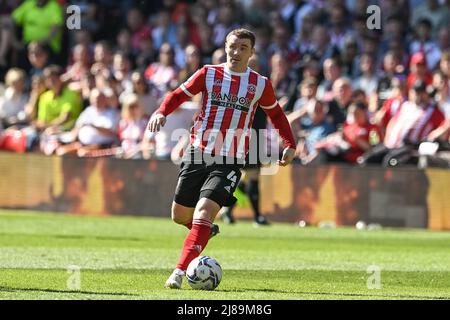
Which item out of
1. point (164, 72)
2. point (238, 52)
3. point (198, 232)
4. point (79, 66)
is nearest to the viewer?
point (198, 232)

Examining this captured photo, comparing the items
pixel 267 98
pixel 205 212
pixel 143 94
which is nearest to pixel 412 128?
pixel 143 94

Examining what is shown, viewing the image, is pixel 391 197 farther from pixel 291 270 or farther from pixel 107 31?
pixel 107 31

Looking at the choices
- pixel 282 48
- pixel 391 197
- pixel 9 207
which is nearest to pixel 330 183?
pixel 391 197

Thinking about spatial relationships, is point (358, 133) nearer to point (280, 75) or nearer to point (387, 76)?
point (387, 76)

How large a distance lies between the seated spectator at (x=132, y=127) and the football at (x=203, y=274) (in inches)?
403

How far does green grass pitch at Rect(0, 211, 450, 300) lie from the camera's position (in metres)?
9.99

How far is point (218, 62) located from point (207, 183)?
25.7 feet

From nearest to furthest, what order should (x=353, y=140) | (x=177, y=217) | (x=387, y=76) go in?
(x=177, y=217)
(x=353, y=140)
(x=387, y=76)

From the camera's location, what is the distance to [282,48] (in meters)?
21.8

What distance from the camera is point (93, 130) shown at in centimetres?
2045

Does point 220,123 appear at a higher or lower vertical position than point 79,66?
lower

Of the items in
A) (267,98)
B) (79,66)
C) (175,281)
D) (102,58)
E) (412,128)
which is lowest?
(175,281)

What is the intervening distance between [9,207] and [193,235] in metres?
10.5

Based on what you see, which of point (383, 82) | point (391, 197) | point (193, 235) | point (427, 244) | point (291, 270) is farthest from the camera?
point (383, 82)
